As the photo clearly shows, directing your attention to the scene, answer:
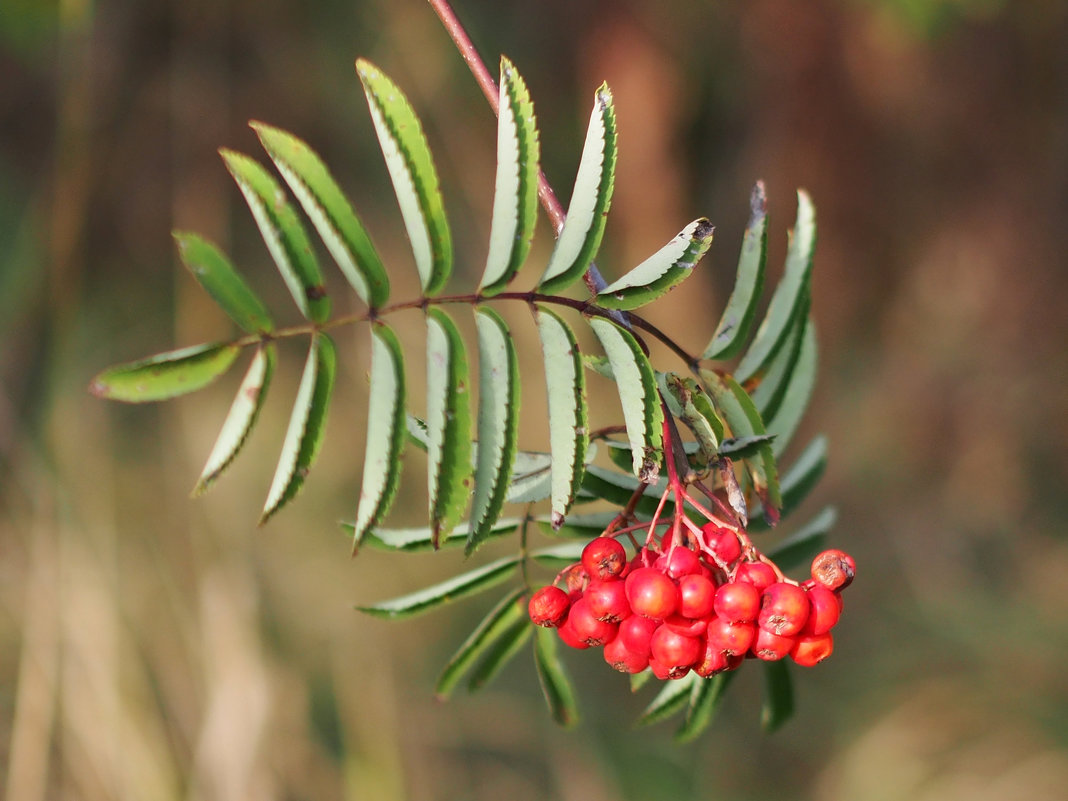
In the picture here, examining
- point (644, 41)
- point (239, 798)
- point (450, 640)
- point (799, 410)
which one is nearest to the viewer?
point (799, 410)

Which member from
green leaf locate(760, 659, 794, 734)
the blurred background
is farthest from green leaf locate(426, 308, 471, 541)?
the blurred background

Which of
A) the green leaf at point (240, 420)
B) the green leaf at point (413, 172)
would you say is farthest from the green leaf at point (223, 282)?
the green leaf at point (413, 172)

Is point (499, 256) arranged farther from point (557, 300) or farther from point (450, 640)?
point (450, 640)

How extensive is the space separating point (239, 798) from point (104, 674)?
0.48m

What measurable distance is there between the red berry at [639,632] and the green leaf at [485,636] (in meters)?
0.33

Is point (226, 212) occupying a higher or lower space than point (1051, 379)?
higher

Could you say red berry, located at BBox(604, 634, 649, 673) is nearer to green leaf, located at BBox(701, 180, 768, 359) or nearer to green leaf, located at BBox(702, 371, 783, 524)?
green leaf, located at BBox(702, 371, 783, 524)

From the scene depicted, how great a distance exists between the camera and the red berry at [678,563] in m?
0.73

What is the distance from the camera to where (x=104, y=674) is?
233 cm

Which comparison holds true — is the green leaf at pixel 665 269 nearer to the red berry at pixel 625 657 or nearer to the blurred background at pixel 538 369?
the red berry at pixel 625 657

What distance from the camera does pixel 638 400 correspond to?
0.69m

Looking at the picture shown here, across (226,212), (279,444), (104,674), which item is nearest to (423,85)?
(226,212)

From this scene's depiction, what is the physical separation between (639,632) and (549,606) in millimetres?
84

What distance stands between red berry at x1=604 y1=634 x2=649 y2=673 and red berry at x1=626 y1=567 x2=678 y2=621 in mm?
49
